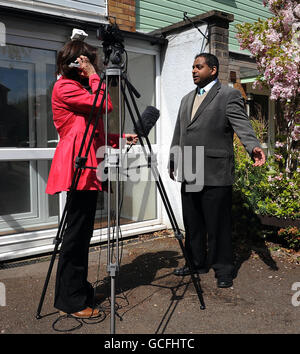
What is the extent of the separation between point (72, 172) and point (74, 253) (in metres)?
0.64

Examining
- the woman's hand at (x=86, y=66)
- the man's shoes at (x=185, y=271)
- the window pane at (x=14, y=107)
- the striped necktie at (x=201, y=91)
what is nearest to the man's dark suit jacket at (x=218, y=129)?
the striped necktie at (x=201, y=91)

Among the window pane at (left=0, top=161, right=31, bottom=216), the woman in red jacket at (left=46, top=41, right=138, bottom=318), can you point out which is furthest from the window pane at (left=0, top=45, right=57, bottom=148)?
the woman in red jacket at (left=46, top=41, right=138, bottom=318)

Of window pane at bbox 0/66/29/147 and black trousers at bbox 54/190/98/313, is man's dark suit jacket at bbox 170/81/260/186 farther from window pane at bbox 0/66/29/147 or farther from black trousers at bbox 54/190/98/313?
window pane at bbox 0/66/29/147

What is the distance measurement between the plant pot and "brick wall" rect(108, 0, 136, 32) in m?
3.66

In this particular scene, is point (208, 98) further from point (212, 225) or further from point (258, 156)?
point (212, 225)

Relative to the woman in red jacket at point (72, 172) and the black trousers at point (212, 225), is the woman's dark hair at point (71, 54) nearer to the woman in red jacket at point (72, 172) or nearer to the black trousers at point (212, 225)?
the woman in red jacket at point (72, 172)

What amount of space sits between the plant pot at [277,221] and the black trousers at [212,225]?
4.04ft

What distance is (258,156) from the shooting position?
3445mm

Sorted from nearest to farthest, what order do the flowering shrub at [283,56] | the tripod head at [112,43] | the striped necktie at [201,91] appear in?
1. the tripod head at [112,43]
2. the striped necktie at [201,91]
3. the flowering shrub at [283,56]

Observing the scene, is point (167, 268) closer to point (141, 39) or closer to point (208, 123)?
point (208, 123)

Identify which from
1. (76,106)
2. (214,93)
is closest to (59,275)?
(76,106)

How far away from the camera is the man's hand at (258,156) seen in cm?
342

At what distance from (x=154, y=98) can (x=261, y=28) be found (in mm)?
1792
